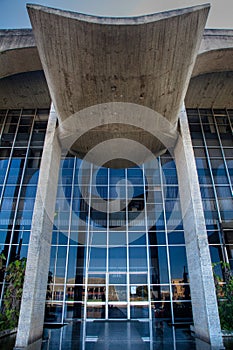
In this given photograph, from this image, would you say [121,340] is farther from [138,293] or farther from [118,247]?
[118,247]

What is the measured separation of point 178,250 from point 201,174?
15.1 feet

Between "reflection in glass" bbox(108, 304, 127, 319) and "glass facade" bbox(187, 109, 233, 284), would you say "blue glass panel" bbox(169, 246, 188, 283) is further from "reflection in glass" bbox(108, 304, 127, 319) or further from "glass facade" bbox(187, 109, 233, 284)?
"reflection in glass" bbox(108, 304, 127, 319)

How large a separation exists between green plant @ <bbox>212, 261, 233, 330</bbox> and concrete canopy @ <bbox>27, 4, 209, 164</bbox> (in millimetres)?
7168

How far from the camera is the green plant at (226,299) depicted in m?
8.74

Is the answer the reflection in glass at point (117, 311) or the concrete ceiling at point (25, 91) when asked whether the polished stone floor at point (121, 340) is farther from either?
the concrete ceiling at point (25, 91)

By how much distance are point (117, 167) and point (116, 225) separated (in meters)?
3.21

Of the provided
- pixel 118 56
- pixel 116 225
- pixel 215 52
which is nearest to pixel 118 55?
→ pixel 118 56

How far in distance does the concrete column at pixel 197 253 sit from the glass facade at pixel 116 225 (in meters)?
3.06

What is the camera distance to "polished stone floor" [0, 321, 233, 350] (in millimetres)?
6617

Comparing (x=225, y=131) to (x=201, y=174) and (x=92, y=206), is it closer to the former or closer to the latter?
(x=201, y=174)

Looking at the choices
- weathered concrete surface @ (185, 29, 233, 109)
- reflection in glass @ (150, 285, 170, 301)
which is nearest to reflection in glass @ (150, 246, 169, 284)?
reflection in glass @ (150, 285, 170, 301)

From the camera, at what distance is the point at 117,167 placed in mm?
13633

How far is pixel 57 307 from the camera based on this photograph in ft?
36.6

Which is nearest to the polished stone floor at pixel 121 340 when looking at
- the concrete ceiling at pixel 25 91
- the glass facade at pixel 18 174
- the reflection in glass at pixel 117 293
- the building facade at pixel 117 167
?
the building facade at pixel 117 167
